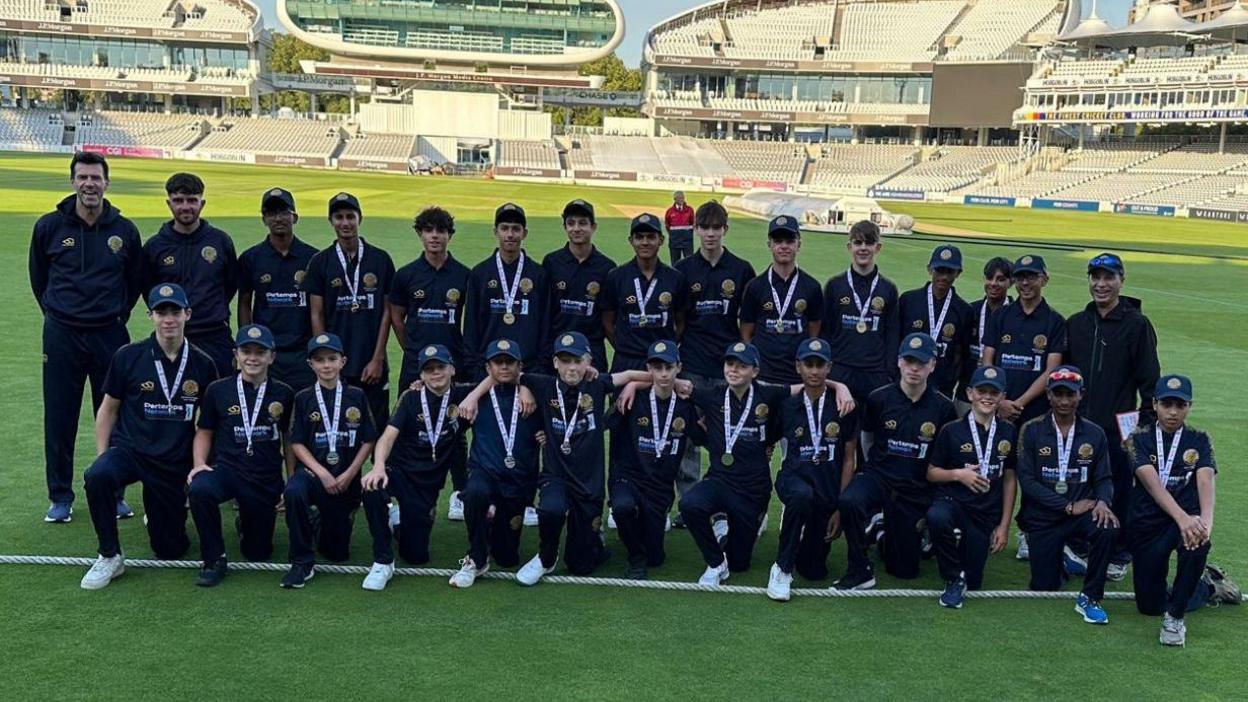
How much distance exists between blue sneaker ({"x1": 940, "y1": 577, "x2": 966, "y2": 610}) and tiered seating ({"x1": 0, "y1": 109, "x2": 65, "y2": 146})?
257 ft

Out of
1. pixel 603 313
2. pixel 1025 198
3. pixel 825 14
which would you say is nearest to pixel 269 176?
pixel 1025 198

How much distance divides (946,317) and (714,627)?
3.22 meters

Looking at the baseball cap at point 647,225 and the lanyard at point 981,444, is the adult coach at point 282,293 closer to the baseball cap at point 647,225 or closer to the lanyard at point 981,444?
the baseball cap at point 647,225

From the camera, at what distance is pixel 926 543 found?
7258 mm

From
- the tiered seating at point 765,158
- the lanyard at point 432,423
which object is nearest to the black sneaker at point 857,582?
the lanyard at point 432,423

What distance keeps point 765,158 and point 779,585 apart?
2944 inches

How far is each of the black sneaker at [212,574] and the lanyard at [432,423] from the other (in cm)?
144

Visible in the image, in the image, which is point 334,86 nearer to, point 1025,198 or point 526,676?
point 1025,198

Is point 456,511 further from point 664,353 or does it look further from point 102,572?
point 102,572

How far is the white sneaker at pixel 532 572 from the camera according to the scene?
6.51 meters

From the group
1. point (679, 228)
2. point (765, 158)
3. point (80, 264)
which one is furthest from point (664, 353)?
point (765, 158)

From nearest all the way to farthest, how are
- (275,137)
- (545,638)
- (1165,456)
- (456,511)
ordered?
(545,638) → (1165,456) → (456,511) → (275,137)

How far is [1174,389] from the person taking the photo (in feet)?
20.3

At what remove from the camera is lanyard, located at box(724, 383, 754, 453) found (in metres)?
6.81
